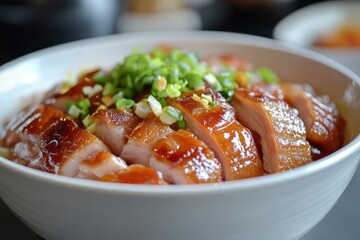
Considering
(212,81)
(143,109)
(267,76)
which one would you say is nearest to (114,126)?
(143,109)

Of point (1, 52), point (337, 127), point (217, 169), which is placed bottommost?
point (1, 52)

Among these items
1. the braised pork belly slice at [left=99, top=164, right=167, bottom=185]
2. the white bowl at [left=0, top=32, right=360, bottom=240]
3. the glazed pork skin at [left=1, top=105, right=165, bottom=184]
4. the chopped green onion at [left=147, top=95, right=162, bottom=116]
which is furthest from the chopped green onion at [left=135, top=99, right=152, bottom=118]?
the white bowl at [left=0, top=32, right=360, bottom=240]

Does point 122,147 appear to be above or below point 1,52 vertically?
above

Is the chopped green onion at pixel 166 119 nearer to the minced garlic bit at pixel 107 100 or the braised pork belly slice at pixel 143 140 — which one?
the braised pork belly slice at pixel 143 140

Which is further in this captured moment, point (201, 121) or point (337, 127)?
point (337, 127)

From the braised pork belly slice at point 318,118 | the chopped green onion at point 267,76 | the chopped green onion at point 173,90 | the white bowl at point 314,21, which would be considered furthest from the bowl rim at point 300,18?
the chopped green onion at point 173,90

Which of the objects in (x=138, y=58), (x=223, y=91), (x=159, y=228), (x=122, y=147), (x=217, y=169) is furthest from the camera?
(x=138, y=58)

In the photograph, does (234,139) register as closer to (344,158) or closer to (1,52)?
(344,158)

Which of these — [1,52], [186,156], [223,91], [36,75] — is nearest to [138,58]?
[223,91]
